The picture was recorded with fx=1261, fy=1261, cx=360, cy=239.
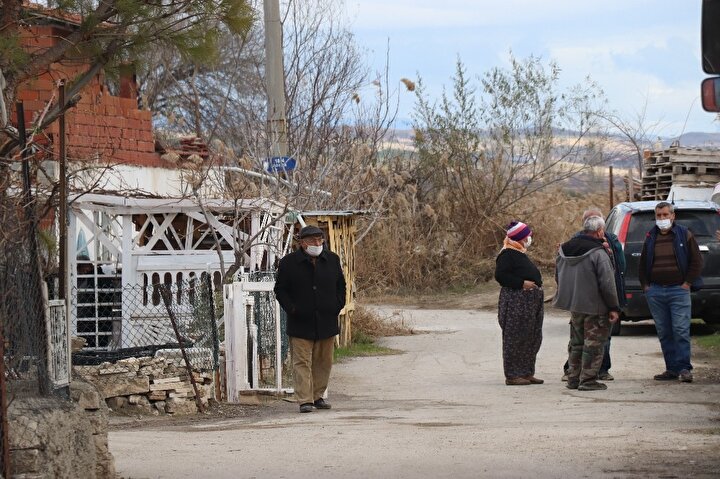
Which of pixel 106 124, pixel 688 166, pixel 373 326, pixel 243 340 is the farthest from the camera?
pixel 688 166

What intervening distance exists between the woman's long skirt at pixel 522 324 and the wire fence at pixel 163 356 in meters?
3.13

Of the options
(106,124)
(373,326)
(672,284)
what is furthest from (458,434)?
(106,124)

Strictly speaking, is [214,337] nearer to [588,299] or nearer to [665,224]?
[588,299]

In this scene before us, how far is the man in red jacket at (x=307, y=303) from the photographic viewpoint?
1191 cm

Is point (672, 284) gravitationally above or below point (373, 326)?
above

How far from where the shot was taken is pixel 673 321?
523 inches

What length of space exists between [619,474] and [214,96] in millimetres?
34296

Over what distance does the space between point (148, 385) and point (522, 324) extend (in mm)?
4066

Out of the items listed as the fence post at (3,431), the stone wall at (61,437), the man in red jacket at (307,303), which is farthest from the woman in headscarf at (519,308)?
the fence post at (3,431)

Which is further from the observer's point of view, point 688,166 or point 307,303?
point 688,166

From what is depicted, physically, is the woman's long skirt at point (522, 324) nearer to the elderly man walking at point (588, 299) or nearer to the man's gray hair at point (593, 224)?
the elderly man walking at point (588, 299)

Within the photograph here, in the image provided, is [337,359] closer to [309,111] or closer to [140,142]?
[140,142]

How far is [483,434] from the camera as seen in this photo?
9.82 meters

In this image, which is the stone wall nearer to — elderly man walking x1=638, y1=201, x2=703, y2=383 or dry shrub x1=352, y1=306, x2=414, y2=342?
elderly man walking x1=638, y1=201, x2=703, y2=383
